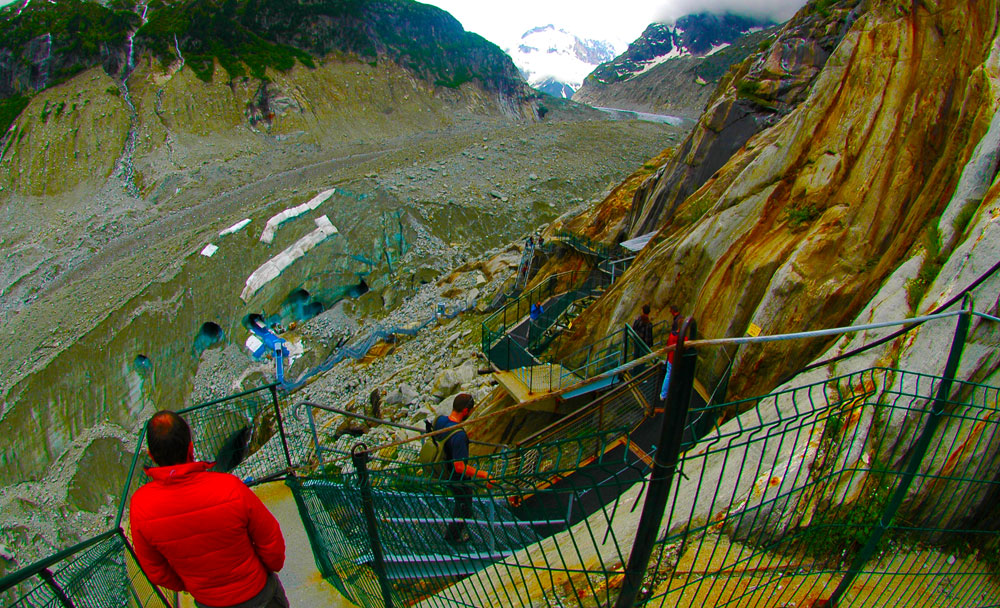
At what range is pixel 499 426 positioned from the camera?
32.0ft

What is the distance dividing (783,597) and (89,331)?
1011 inches

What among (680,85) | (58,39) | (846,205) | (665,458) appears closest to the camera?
(665,458)

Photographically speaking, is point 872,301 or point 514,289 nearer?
point 872,301

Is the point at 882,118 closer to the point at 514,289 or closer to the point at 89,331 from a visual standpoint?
the point at 514,289

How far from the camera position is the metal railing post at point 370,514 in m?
2.81

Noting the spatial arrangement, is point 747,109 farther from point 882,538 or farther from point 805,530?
point 805,530

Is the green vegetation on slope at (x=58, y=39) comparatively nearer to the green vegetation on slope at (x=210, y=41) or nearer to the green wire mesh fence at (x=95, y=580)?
the green vegetation on slope at (x=210, y=41)

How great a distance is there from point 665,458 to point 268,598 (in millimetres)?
2488

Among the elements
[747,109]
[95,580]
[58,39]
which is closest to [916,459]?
[95,580]

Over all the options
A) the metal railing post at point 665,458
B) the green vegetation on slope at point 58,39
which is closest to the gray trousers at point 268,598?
the metal railing post at point 665,458

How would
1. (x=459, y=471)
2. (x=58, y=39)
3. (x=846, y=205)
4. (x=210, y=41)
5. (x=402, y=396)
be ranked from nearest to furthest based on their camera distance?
1. (x=459, y=471)
2. (x=846, y=205)
3. (x=402, y=396)
4. (x=58, y=39)
5. (x=210, y=41)

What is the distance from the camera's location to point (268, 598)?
9.59 ft

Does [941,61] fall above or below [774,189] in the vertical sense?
above

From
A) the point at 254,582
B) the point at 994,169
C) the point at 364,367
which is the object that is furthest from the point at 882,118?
the point at 364,367
